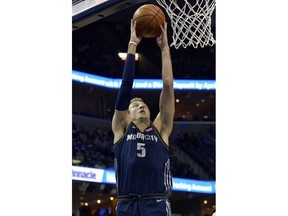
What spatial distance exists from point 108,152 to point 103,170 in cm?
138

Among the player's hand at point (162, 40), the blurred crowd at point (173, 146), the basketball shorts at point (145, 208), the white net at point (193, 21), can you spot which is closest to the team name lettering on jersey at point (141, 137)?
the basketball shorts at point (145, 208)

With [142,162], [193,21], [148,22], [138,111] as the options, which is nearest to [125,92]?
[138,111]

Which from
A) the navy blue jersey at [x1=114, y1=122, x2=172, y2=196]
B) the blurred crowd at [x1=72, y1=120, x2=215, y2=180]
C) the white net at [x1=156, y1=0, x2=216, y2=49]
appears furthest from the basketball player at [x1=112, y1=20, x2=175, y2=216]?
the blurred crowd at [x1=72, y1=120, x2=215, y2=180]

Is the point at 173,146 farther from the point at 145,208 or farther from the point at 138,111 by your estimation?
the point at 145,208

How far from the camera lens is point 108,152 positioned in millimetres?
21703

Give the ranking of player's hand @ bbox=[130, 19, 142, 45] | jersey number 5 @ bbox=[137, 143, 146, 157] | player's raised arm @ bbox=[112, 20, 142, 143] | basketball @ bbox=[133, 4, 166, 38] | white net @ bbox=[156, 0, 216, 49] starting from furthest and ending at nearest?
white net @ bbox=[156, 0, 216, 49]
basketball @ bbox=[133, 4, 166, 38]
player's hand @ bbox=[130, 19, 142, 45]
jersey number 5 @ bbox=[137, 143, 146, 157]
player's raised arm @ bbox=[112, 20, 142, 143]

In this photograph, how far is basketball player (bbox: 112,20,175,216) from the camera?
14.0ft

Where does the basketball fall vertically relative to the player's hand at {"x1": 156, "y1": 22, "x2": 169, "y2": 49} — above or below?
above

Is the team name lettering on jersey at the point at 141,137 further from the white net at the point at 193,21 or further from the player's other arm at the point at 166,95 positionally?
the white net at the point at 193,21

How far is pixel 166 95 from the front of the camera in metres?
4.47

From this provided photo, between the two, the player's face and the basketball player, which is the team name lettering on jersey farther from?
the player's face
